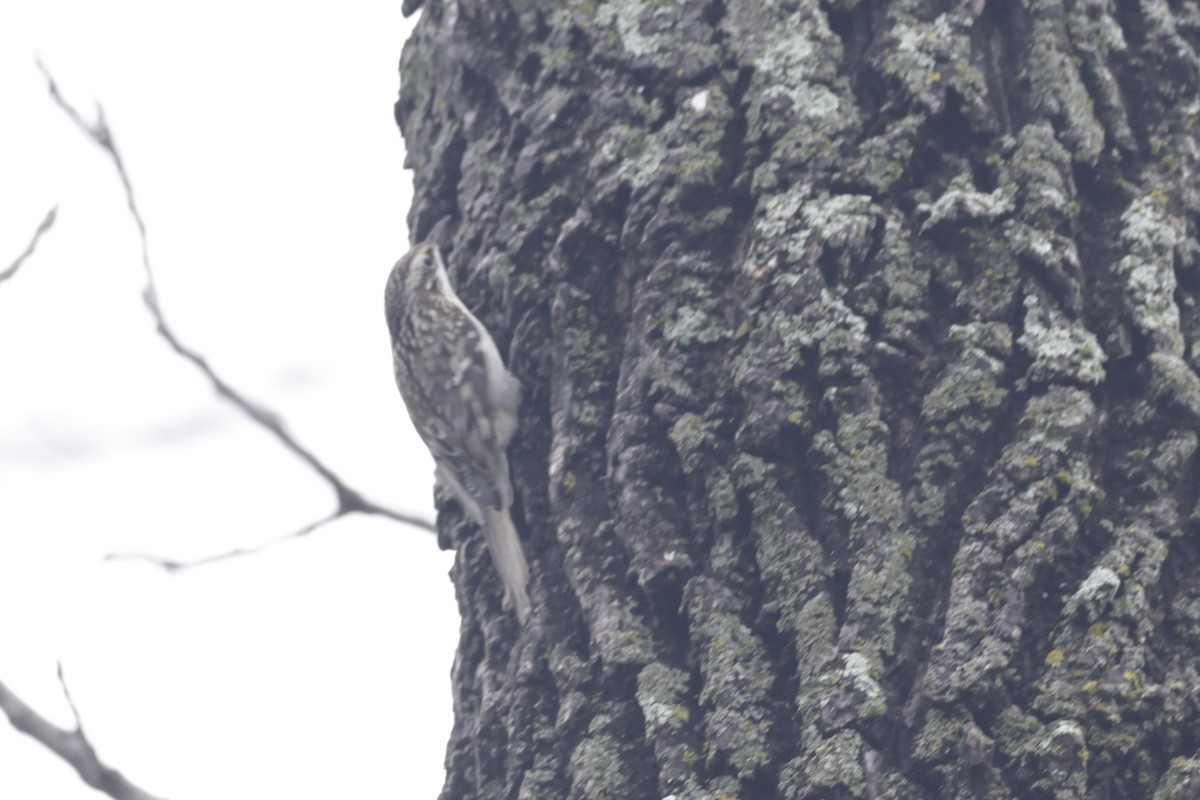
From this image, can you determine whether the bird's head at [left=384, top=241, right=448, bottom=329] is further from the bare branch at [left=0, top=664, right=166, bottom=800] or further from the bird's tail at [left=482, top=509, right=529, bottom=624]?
the bare branch at [left=0, top=664, right=166, bottom=800]

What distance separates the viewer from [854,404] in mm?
1744

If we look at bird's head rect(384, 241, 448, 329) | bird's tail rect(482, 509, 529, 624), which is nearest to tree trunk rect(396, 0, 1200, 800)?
bird's tail rect(482, 509, 529, 624)

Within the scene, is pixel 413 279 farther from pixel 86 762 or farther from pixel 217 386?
pixel 86 762

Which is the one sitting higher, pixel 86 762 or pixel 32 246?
pixel 32 246

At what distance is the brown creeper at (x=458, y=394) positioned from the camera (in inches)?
91.2

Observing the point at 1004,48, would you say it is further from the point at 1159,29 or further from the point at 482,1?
the point at 482,1

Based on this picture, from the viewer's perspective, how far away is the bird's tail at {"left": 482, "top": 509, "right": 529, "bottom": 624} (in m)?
2.10

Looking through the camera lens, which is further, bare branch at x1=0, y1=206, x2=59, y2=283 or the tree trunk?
bare branch at x1=0, y1=206, x2=59, y2=283

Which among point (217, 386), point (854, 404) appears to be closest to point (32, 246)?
point (217, 386)

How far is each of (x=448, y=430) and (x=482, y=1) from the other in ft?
4.10

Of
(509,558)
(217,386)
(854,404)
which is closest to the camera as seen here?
(854,404)

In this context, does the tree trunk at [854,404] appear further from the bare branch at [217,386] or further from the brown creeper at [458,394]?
the bare branch at [217,386]

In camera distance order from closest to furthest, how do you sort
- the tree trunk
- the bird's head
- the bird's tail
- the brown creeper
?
the tree trunk < the bird's tail < the brown creeper < the bird's head

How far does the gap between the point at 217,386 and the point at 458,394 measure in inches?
20.6
